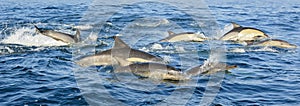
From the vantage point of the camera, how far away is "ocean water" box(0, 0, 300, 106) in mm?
11645

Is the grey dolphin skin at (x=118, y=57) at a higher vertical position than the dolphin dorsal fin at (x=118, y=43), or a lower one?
lower

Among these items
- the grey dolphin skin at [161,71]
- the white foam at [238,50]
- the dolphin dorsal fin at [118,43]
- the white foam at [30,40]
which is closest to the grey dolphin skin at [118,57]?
the dolphin dorsal fin at [118,43]

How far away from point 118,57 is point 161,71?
189 cm

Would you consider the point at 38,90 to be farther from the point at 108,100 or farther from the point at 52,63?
the point at 52,63

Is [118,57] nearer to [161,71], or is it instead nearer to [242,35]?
[161,71]

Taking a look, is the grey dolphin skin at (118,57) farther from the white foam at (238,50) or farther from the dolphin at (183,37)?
the dolphin at (183,37)

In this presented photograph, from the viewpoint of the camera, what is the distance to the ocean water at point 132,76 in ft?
38.2

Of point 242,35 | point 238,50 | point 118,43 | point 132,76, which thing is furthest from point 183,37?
point 132,76

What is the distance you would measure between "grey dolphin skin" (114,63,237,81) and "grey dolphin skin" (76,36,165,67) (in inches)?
17.3

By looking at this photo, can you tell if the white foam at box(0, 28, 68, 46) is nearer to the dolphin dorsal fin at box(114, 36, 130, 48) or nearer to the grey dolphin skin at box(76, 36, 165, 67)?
the grey dolphin skin at box(76, 36, 165, 67)

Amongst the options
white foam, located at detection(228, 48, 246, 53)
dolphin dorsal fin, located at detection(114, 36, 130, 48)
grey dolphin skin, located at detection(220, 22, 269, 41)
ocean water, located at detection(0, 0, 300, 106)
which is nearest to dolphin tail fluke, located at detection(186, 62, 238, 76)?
ocean water, located at detection(0, 0, 300, 106)

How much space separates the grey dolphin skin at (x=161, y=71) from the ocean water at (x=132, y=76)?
0.23 m

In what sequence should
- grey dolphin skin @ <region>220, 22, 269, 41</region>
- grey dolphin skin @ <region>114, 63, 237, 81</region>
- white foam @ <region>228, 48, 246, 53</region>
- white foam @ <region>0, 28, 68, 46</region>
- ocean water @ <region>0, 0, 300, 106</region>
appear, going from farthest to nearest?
grey dolphin skin @ <region>220, 22, 269, 41</region> < white foam @ <region>0, 28, 68, 46</region> < white foam @ <region>228, 48, 246, 53</region> < grey dolphin skin @ <region>114, 63, 237, 81</region> < ocean water @ <region>0, 0, 300, 106</region>

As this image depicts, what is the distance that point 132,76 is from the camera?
13.2m
